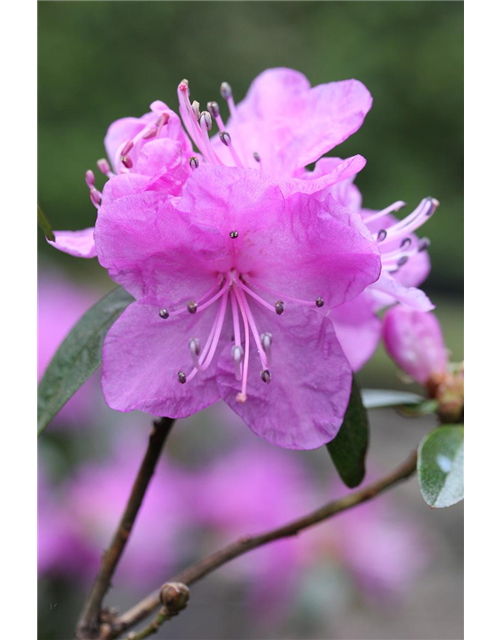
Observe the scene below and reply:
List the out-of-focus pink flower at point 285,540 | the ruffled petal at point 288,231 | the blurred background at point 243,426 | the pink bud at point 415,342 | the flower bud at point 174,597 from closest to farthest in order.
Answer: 1. the ruffled petal at point 288,231
2. the flower bud at point 174,597
3. the pink bud at point 415,342
4. the blurred background at point 243,426
5. the out-of-focus pink flower at point 285,540

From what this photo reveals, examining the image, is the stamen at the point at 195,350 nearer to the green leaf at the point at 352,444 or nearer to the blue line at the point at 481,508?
the green leaf at the point at 352,444

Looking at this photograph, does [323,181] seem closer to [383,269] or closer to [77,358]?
[383,269]

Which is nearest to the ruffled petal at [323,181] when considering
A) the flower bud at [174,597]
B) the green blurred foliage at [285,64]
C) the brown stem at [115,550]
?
the brown stem at [115,550]

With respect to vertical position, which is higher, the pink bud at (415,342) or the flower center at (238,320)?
the flower center at (238,320)

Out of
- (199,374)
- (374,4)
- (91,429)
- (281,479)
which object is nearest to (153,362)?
(199,374)

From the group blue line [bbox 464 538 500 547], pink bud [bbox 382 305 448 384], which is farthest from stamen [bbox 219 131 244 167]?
blue line [bbox 464 538 500 547]

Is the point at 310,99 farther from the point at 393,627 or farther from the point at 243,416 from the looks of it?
the point at 393,627

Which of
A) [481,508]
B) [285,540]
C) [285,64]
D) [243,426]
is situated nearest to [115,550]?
[481,508]
